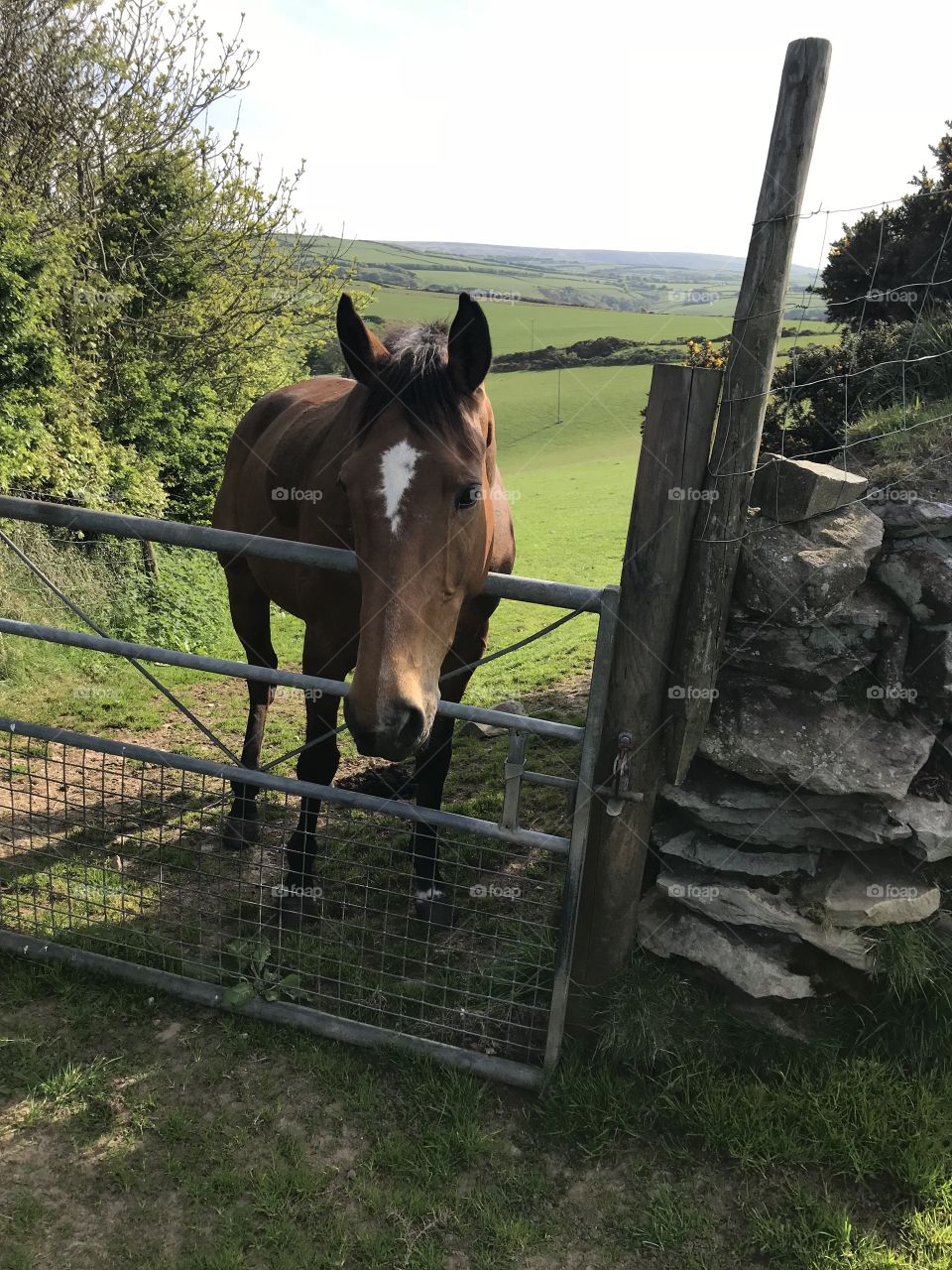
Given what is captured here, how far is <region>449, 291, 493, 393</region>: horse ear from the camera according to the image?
2.70m

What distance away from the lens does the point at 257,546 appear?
2.80 meters

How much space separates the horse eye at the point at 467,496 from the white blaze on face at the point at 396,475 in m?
0.19

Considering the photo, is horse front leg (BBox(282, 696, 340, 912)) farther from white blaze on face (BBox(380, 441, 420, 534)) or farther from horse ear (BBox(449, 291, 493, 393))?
horse ear (BBox(449, 291, 493, 393))

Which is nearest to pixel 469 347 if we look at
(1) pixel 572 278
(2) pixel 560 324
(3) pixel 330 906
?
(3) pixel 330 906

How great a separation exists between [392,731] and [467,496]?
2.87 ft


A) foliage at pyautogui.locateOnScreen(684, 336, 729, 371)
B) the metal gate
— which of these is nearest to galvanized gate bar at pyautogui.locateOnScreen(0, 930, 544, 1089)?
the metal gate

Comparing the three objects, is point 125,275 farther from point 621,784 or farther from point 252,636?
point 621,784

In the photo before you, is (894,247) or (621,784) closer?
(621,784)

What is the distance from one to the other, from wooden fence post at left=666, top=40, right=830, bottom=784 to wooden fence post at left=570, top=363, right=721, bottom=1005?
0.06m

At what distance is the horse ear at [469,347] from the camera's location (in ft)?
8.85

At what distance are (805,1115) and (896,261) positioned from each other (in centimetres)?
701

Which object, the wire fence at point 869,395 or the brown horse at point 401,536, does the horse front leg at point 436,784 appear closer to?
the brown horse at point 401,536

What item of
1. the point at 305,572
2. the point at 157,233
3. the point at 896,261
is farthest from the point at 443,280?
the point at 305,572

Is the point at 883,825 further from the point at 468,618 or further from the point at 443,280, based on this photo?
the point at 443,280
